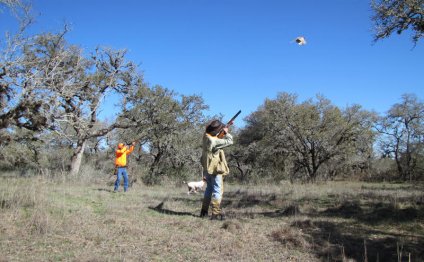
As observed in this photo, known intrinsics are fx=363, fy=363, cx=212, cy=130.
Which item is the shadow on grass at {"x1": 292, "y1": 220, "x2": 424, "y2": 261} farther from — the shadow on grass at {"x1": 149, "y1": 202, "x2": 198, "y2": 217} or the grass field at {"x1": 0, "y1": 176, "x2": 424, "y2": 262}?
the shadow on grass at {"x1": 149, "y1": 202, "x2": 198, "y2": 217}

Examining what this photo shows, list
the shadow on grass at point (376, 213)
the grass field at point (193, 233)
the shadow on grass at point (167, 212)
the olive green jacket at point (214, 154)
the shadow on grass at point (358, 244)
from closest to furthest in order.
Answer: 1. the grass field at point (193, 233)
2. the shadow on grass at point (358, 244)
3. the olive green jacket at point (214, 154)
4. the shadow on grass at point (376, 213)
5. the shadow on grass at point (167, 212)

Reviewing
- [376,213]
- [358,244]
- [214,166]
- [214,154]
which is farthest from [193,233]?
[376,213]

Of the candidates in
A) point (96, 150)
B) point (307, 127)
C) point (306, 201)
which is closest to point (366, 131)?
point (307, 127)

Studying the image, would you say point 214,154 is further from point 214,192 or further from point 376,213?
point 376,213

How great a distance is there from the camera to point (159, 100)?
1928 cm

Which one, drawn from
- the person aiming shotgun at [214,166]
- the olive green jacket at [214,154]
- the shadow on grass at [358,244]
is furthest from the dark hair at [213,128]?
the shadow on grass at [358,244]

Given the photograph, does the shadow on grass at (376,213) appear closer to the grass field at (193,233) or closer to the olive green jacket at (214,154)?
the grass field at (193,233)

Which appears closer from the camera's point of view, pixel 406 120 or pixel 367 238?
pixel 367 238

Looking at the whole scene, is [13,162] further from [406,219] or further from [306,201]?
[406,219]

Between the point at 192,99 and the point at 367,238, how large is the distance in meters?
16.1

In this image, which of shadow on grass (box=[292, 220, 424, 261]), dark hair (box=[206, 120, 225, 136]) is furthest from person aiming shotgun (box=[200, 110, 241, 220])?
shadow on grass (box=[292, 220, 424, 261])

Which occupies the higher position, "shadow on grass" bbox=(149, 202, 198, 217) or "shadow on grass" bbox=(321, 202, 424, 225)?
"shadow on grass" bbox=(321, 202, 424, 225)

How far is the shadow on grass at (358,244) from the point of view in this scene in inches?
187

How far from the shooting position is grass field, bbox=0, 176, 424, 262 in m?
4.65
